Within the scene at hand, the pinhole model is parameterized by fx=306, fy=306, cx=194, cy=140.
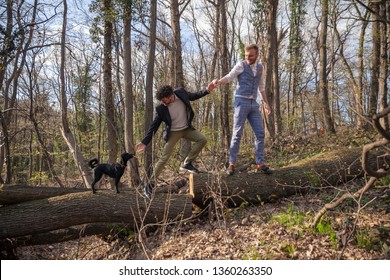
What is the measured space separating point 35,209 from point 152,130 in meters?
2.44

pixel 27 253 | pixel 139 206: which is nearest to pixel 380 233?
pixel 139 206

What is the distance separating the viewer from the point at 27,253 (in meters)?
6.35

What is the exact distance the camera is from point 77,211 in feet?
17.3

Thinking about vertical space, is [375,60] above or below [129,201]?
above

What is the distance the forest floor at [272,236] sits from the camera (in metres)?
4.00

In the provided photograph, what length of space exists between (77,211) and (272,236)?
3266 millimetres

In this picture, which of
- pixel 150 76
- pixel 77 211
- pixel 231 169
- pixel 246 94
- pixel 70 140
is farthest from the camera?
pixel 70 140

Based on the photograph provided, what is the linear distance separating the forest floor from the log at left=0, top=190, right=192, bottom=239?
1.31ft

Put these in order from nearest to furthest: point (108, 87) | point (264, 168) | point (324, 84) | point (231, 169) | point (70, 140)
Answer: point (231, 169)
point (264, 168)
point (70, 140)
point (108, 87)
point (324, 84)

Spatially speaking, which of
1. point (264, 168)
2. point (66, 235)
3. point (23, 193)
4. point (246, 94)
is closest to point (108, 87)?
point (23, 193)

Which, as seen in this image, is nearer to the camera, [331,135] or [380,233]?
[380,233]

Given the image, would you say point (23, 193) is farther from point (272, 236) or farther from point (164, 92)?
point (272, 236)

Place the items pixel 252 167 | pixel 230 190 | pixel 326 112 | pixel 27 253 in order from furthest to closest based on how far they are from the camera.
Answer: pixel 326 112 → pixel 252 167 → pixel 27 253 → pixel 230 190
